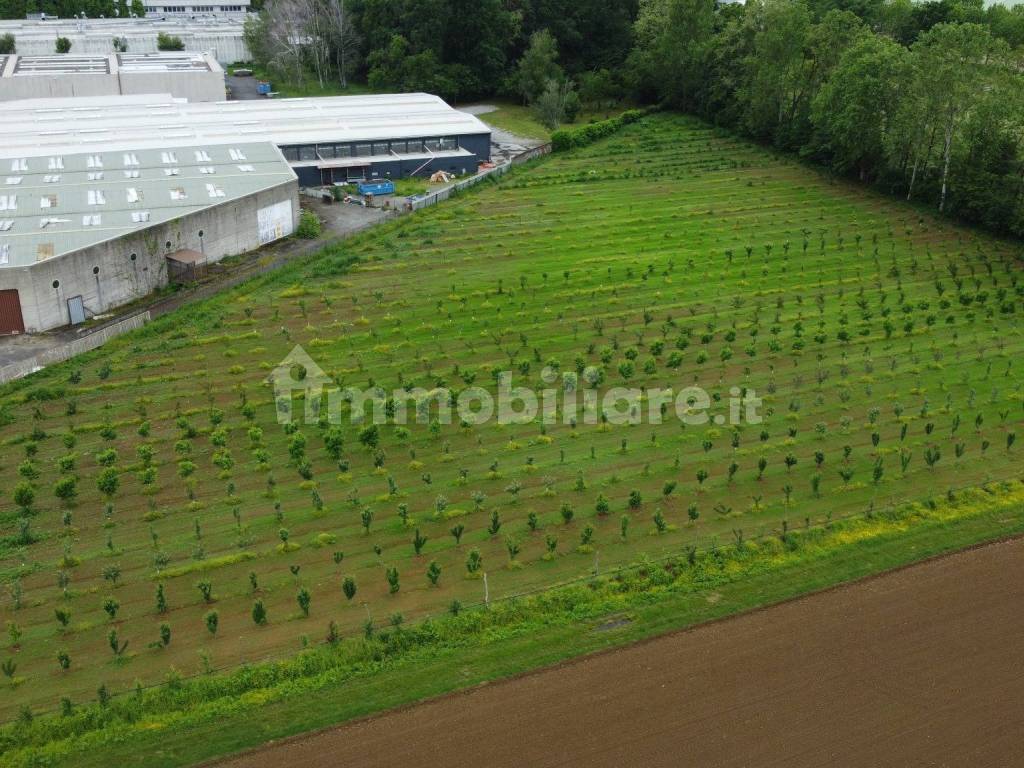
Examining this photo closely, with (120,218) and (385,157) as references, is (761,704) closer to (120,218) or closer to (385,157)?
(120,218)

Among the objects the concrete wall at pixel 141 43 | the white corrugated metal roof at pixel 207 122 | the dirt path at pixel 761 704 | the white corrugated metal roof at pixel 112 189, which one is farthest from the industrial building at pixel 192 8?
the dirt path at pixel 761 704

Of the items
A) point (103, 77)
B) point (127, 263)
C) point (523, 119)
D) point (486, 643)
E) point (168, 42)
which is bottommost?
point (486, 643)

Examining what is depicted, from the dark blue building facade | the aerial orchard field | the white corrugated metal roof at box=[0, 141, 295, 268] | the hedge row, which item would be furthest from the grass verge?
the hedge row

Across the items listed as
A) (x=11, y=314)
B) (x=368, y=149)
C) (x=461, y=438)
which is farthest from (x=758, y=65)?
(x=11, y=314)

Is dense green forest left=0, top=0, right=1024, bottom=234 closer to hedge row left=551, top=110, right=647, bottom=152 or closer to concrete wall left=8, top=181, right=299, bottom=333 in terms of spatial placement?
hedge row left=551, top=110, right=647, bottom=152

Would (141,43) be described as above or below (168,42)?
below

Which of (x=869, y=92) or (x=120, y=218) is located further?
(x=869, y=92)

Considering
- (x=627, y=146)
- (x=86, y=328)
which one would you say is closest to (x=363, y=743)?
(x=86, y=328)
